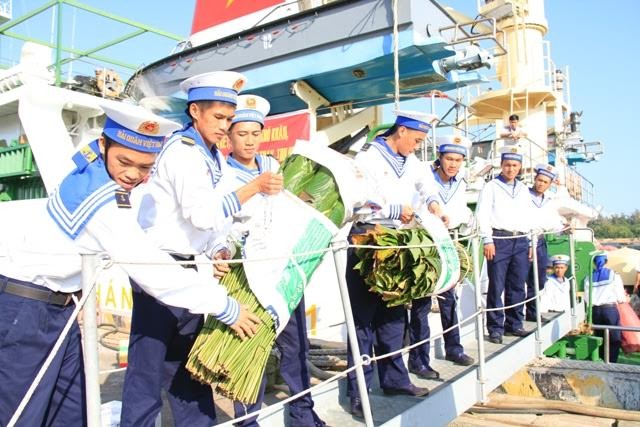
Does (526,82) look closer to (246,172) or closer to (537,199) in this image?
(537,199)

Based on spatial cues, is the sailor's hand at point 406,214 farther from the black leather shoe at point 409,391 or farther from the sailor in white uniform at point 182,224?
the sailor in white uniform at point 182,224

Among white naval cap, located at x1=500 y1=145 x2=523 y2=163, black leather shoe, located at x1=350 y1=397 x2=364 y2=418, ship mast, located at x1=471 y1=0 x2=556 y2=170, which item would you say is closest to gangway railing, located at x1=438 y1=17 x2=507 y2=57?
white naval cap, located at x1=500 y1=145 x2=523 y2=163

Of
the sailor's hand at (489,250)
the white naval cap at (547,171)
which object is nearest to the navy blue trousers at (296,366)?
the sailor's hand at (489,250)

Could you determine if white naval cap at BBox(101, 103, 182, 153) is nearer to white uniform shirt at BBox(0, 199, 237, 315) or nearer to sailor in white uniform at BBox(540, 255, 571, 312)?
white uniform shirt at BBox(0, 199, 237, 315)

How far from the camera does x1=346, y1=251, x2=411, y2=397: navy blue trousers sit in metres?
3.16

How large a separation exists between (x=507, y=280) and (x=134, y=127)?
13.1 feet

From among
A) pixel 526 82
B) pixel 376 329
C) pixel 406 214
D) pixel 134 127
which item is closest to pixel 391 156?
pixel 406 214

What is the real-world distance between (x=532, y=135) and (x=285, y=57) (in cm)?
896

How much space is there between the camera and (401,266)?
2.89 metres

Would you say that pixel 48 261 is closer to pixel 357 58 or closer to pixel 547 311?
pixel 357 58

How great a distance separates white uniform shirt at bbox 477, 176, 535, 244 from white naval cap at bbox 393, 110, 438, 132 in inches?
73.9

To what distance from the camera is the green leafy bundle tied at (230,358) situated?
213cm

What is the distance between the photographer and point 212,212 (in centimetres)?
207

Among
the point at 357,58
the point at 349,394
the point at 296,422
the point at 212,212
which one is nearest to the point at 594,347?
the point at 357,58
